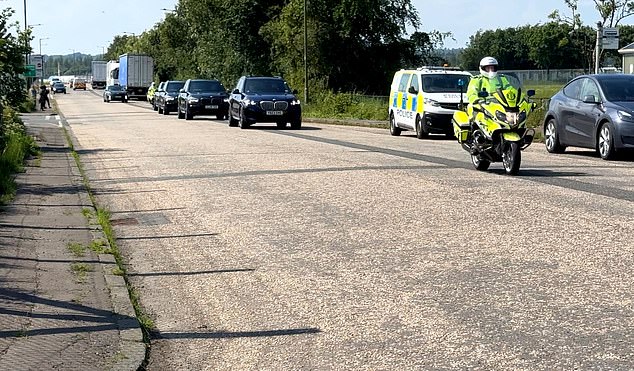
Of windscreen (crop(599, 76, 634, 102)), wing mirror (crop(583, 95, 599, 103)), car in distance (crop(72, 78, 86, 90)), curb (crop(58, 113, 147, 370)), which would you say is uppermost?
car in distance (crop(72, 78, 86, 90))

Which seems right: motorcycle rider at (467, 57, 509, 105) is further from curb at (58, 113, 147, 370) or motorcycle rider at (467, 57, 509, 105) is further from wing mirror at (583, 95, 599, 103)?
curb at (58, 113, 147, 370)

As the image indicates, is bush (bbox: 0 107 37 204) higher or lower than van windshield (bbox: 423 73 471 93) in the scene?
lower

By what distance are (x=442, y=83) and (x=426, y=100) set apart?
3.87 ft

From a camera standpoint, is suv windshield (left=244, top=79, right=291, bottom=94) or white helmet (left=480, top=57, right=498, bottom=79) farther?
suv windshield (left=244, top=79, right=291, bottom=94)

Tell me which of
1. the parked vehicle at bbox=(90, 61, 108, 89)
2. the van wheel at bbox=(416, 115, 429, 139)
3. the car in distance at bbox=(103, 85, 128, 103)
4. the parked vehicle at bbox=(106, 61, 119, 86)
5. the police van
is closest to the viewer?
the police van

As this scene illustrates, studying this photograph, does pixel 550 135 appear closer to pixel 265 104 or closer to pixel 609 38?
pixel 609 38

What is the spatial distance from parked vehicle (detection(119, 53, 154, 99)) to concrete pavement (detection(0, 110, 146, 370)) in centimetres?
7665

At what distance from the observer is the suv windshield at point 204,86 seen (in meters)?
44.6

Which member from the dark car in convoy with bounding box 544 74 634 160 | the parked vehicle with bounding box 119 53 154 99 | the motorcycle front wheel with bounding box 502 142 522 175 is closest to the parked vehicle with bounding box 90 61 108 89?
the parked vehicle with bounding box 119 53 154 99

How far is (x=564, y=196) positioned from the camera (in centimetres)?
1248

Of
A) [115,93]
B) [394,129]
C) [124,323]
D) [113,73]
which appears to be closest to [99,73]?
[113,73]

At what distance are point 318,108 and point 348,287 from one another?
43009mm

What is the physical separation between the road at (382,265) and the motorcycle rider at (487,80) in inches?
47.9

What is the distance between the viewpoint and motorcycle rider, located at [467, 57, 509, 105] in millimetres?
15609
